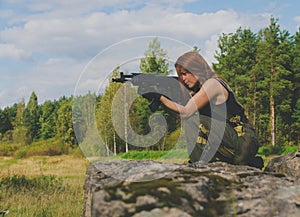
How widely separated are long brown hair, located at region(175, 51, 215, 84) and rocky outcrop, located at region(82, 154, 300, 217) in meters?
2.27

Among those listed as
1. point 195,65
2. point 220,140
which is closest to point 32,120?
point 195,65

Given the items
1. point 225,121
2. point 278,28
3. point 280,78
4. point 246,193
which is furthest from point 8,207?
point 278,28

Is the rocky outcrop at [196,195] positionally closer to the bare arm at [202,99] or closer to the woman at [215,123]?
the bare arm at [202,99]

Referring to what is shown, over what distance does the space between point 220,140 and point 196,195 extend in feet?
8.34

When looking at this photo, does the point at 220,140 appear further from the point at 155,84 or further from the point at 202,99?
the point at 155,84

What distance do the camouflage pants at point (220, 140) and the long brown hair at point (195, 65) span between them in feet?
1.79

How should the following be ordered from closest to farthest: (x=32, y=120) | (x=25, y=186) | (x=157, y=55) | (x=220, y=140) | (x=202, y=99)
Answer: (x=202, y=99) → (x=220, y=140) → (x=157, y=55) → (x=25, y=186) → (x=32, y=120)

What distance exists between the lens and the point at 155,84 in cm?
525

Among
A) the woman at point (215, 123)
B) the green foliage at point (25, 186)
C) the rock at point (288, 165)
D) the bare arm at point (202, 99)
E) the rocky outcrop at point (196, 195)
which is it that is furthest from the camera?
the green foliage at point (25, 186)

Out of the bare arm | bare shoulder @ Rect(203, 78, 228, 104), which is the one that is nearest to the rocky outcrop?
the bare arm

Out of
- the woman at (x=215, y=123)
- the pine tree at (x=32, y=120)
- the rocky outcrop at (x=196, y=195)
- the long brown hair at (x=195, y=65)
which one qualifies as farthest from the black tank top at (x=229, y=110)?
the pine tree at (x=32, y=120)

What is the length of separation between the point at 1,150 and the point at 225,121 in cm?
5284

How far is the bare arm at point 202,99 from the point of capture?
4.86 meters

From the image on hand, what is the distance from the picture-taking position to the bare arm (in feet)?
15.9
